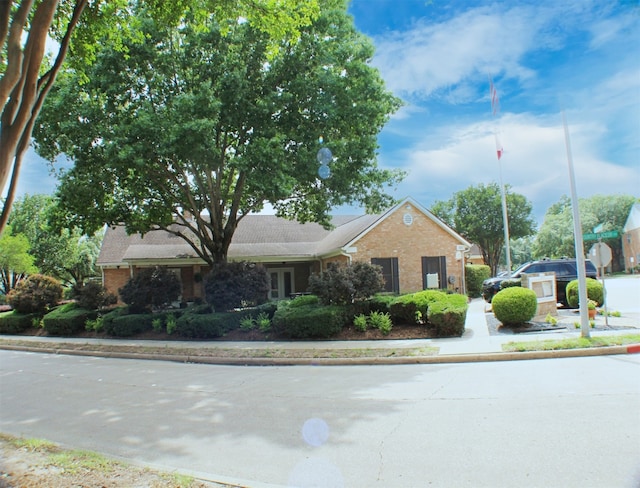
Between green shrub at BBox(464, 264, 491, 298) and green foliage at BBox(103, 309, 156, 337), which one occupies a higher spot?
green shrub at BBox(464, 264, 491, 298)

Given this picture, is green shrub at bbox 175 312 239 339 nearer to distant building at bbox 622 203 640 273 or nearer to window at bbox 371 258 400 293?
window at bbox 371 258 400 293

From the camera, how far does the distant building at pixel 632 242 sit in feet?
164

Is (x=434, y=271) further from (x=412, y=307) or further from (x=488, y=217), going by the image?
(x=488, y=217)

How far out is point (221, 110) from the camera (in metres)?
14.9

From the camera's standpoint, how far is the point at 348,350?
11.1 meters

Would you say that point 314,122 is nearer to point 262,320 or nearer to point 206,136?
point 206,136

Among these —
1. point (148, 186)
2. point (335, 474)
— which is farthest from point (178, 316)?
point (335, 474)

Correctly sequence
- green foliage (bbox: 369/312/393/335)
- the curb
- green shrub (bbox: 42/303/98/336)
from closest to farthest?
the curb < green foliage (bbox: 369/312/393/335) < green shrub (bbox: 42/303/98/336)

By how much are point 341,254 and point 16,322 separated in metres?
15.2

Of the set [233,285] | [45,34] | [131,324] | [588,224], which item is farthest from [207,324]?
[588,224]

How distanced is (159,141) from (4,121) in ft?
31.5

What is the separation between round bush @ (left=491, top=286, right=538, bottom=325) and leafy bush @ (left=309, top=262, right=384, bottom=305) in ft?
11.7

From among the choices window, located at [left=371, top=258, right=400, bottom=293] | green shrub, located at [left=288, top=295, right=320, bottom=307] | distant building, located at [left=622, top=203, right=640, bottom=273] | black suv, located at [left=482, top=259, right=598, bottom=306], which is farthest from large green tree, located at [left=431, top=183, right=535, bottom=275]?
green shrub, located at [left=288, top=295, right=320, bottom=307]

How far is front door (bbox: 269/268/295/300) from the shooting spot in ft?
96.2
